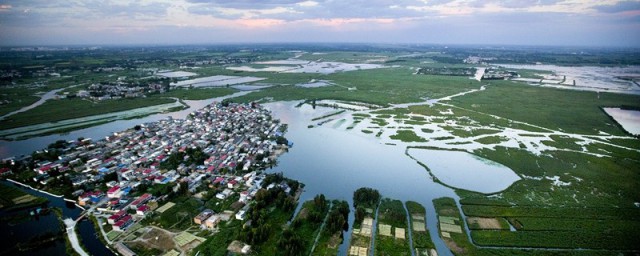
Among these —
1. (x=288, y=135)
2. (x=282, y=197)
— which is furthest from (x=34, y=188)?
(x=288, y=135)

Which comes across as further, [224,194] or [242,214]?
[224,194]

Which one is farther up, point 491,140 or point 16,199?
point 491,140

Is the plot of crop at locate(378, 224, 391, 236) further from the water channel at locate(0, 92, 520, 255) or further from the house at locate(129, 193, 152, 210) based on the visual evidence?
the house at locate(129, 193, 152, 210)

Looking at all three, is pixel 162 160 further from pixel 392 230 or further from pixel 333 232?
pixel 392 230

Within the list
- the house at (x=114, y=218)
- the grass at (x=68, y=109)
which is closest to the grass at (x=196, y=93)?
the grass at (x=68, y=109)

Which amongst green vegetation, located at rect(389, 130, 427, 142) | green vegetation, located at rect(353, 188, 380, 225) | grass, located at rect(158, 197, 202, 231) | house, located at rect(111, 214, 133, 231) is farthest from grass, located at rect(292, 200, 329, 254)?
green vegetation, located at rect(389, 130, 427, 142)

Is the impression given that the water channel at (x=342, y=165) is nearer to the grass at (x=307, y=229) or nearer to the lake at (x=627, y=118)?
the grass at (x=307, y=229)

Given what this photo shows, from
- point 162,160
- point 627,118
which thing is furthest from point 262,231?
point 627,118
